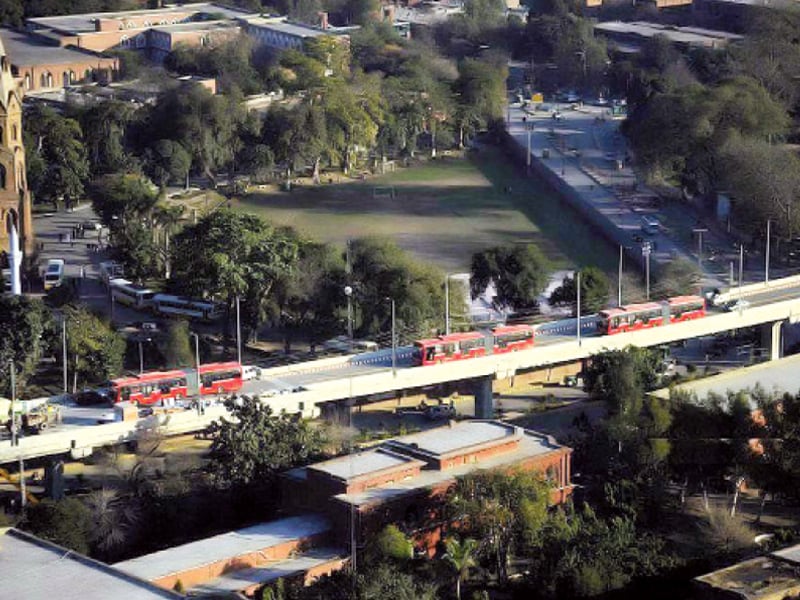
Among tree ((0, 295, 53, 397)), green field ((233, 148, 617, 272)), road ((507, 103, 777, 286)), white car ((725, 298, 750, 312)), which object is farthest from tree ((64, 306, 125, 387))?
road ((507, 103, 777, 286))

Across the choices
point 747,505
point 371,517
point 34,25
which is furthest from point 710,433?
point 34,25

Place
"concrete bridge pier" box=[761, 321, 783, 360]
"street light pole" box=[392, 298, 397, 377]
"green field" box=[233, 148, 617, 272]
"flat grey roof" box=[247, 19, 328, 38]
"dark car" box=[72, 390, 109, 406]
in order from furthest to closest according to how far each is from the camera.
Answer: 1. "flat grey roof" box=[247, 19, 328, 38]
2. "green field" box=[233, 148, 617, 272]
3. "concrete bridge pier" box=[761, 321, 783, 360]
4. "street light pole" box=[392, 298, 397, 377]
5. "dark car" box=[72, 390, 109, 406]

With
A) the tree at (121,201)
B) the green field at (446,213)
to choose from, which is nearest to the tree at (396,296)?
the green field at (446,213)

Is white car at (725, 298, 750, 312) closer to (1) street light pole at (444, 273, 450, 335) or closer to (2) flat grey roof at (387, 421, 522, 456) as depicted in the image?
(1) street light pole at (444, 273, 450, 335)

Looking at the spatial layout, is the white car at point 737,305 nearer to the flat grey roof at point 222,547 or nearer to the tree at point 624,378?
the tree at point 624,378

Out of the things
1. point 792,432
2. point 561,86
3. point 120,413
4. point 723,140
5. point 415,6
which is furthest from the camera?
point 415,6

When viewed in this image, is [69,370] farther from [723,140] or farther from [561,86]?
[561,86]

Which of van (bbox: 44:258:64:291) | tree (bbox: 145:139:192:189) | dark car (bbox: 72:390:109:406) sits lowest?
van (bbox: 44:258:64:291)

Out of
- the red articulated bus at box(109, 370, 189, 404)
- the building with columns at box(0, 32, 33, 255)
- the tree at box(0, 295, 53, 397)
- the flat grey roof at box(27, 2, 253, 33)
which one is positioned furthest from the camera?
the flat grey roof at box(27, 2, 253, 33)
